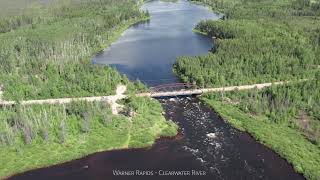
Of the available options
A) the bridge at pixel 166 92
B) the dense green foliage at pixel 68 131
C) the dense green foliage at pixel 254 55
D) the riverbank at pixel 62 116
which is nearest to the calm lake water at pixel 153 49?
the bridge at pixel 166 92

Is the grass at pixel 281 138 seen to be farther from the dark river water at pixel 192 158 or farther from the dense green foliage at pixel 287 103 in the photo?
the dense green foliage at pixel 287 103

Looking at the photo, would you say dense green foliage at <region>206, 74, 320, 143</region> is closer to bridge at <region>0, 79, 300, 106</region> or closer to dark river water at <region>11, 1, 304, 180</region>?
bridge at <region>0, 79, 300, 106</region>

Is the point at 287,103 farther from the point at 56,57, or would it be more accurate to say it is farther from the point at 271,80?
the point at 56,57

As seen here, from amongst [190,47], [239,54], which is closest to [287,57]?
[239,54]

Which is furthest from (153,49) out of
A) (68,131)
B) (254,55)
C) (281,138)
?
(281,138)

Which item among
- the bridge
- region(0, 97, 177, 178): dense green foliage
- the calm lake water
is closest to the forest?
the bridge

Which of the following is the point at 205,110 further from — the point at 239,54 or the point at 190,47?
the point at 190,47
